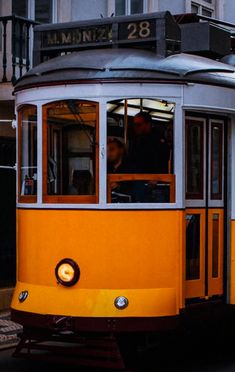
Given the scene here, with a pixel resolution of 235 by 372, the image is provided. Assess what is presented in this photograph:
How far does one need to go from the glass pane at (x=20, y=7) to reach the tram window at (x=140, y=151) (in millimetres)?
7124

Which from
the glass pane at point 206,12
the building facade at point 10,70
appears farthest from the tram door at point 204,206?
the glass pane at point 206,12

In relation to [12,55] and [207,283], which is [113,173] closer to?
[207,283]

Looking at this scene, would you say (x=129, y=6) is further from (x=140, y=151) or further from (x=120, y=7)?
(x=140, y=151)

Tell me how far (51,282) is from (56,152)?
4.31 ft

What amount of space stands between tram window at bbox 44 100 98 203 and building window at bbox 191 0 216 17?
425 inches

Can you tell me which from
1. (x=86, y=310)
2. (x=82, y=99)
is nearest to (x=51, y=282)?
(x=86, y=310)

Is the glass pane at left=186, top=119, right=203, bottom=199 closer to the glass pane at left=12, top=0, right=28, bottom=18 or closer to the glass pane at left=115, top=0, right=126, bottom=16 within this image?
the glass pane at left=12, top=0, right=28, bottom=18

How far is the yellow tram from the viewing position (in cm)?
810

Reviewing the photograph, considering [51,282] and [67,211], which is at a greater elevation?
[67,211]

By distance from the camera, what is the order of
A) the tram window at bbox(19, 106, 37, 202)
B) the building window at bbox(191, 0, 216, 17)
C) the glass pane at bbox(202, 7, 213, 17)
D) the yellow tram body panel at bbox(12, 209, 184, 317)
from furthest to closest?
1. the glass pane at bbox(202, 7, 213, 17)
2. the building window at bbox(191, 0, 216, 17)
3. the tram window at bbox(19, 106, 37, 202)
4. the yellow tram body panel at bbox(12, 209, 184, 317)

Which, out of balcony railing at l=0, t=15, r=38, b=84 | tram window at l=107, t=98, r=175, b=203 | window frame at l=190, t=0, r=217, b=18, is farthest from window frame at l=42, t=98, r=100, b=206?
window frame at l=190, t=0, r=217, b=18

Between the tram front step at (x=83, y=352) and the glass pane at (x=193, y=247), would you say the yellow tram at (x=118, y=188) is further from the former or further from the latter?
the tram front step at (x=83, y=352)

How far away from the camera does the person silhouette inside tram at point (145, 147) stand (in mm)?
8258

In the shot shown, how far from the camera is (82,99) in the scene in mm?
8289
